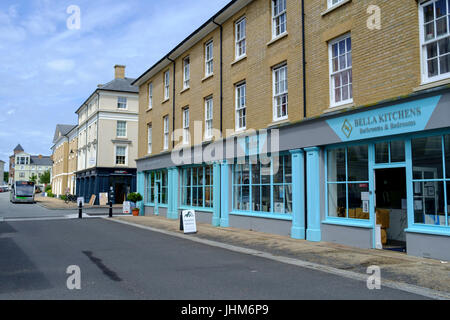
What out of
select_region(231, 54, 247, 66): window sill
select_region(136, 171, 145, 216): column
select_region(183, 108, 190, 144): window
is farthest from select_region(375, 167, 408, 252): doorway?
select_region(136, 171, 145, 216): column

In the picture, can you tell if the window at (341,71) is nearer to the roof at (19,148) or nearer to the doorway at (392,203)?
the doorway at (392,203)

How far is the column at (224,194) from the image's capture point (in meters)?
17.0

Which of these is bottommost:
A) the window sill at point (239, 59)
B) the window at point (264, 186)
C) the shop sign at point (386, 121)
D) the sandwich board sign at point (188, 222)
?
the sandwich board sign at point (188, 222)

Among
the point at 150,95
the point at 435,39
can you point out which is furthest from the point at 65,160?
the point at 435,39

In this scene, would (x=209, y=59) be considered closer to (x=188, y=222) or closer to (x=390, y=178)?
(x=188, y=222)

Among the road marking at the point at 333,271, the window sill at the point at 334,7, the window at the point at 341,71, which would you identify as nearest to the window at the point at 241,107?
the window at the point at 341,71

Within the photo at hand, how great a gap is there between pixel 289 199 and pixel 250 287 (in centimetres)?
754

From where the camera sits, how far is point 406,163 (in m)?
9.73

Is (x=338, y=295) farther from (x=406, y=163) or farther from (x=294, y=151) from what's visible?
(x=294, y=151)

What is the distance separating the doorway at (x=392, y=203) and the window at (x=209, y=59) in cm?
988

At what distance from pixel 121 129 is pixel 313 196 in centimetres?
3354

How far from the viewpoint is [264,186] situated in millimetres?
15031

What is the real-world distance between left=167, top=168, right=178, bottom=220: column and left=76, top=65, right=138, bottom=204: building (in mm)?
19327

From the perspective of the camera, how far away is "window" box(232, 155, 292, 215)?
45.6 feet
